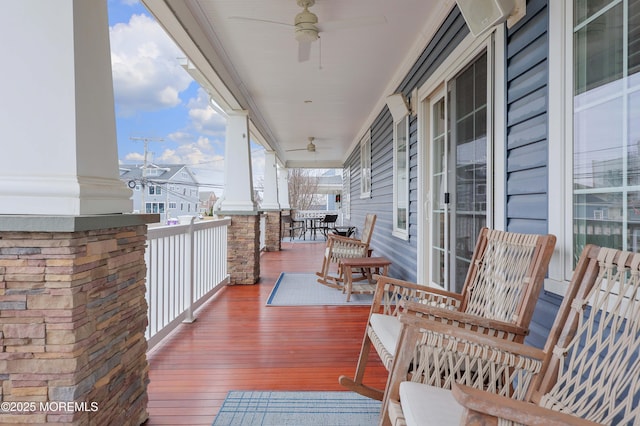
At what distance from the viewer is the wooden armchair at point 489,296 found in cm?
155

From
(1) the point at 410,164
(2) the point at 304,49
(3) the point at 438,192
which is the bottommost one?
(3) the point at 438,192

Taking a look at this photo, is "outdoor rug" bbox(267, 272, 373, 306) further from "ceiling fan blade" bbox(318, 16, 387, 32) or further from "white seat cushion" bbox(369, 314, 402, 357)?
"ceiling fan blade" bbox(318, 16, 387, 32)

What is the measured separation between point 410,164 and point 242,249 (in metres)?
2.50

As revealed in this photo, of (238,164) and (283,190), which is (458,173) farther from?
(283,190)

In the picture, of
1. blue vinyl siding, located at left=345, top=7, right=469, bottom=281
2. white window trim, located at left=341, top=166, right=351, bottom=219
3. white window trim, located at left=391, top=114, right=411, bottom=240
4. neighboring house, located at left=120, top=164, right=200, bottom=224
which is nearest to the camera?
blue vinyl siding, located at left=345, top=7, right=469, bottom=281

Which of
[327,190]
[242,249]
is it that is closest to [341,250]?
[242,249]

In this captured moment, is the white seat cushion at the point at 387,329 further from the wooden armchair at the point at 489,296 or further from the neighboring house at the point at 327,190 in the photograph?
the neighboring house at the point at 327,190

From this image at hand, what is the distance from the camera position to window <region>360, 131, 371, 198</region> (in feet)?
23.3

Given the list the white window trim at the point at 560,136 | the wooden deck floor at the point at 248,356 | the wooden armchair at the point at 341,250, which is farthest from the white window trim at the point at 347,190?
the white window trim at the point at 560,136

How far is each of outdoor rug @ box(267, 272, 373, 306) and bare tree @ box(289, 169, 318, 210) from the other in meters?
12.3

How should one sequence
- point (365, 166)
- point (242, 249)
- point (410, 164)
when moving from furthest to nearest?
point (365, 166) → point (242, 249) → point (410, 164)

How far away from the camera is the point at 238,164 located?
5148 millimetres

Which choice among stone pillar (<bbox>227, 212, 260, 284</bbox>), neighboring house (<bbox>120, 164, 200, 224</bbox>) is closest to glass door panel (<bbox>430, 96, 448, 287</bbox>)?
stone pillar (<bbox>227, 212, 260, 284</bbox>)

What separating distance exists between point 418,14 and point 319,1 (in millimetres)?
870
